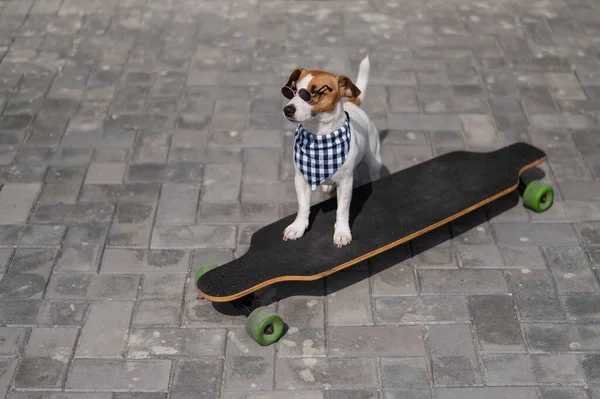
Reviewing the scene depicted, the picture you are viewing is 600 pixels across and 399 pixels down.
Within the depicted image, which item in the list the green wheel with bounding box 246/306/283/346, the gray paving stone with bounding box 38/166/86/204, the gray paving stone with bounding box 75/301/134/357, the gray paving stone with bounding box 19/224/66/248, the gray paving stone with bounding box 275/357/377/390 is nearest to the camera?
the gray paving stone with bounding box 275/357/377/390

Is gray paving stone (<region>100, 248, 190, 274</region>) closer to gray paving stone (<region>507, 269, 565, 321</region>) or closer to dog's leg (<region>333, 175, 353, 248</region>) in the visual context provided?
dog's leg (<region>333, 175, 353, 248</region>)

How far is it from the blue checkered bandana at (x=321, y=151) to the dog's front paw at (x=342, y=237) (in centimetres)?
44

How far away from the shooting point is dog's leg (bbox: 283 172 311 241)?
5.78m

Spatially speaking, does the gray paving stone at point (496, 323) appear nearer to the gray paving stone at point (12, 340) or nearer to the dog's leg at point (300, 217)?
the dog's leg at point (300, 217)

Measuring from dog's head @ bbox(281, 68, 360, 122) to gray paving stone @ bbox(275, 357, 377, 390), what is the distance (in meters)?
1.66

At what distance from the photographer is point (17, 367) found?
5305 mm

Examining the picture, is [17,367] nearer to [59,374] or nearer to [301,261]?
[59,374]

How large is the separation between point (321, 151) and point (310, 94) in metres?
0.50

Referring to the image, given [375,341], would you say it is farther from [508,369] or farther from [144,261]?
[144,261]

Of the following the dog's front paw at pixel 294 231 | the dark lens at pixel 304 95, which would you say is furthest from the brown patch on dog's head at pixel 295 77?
the dog's front paw at pixel 294 231

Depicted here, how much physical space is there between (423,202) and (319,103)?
146cm

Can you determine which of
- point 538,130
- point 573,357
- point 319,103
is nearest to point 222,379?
point 319,103

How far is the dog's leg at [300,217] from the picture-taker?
5781mm

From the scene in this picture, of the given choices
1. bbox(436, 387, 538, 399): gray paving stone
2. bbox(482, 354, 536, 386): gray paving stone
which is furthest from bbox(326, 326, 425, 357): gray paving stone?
bbox(482, 354, 536, 386): gray paving stone
